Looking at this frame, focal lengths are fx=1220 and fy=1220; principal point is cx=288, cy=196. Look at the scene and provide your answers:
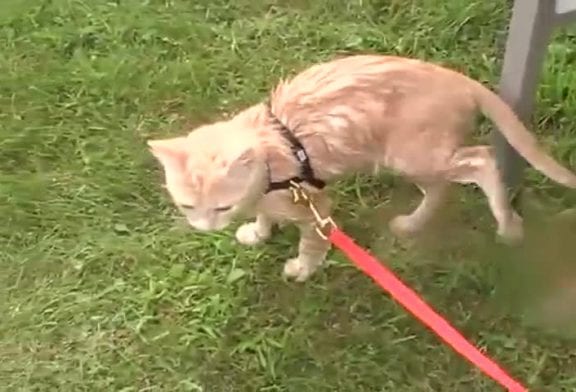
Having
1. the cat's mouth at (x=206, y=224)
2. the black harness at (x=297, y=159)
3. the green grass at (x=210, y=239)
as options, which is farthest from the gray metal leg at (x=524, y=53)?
the cat's mouth at (x=206, y=224)

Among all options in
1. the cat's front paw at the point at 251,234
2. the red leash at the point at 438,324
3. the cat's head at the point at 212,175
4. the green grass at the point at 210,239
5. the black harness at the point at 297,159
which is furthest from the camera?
the cat's front paw at the point at 251,234

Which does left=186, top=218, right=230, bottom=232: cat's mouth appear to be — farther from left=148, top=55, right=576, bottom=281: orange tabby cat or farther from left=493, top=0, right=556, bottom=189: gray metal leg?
left=493, top=0, right=556, bottom=189: gray metal leg

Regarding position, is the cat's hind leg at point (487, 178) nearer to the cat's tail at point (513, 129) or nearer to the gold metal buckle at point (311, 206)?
the cat's tail at point (513, 129)

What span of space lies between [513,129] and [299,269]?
0.46 meters

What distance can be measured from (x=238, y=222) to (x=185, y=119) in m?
0.31

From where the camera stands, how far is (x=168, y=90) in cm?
250

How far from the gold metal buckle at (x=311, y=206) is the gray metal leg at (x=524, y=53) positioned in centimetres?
37

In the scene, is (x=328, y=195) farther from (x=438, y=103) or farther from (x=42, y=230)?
(x=42, y=230)

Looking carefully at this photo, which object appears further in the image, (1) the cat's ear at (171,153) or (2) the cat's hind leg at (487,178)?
(2) the cat's hind leg at (487,178)

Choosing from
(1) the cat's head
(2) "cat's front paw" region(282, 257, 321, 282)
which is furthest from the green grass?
(1) the cat's head

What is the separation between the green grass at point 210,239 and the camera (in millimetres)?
2096

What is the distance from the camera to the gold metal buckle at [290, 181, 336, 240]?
1.95 metres

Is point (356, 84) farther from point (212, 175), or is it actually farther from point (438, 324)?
point (438, 324)

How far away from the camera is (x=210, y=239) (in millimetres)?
2252
